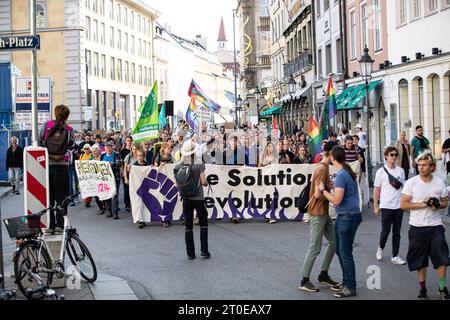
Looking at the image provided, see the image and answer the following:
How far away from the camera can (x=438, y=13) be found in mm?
23172

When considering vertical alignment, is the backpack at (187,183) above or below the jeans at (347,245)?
above

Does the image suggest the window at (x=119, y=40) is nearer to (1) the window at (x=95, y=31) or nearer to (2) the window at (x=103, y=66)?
(2) the window at (x=103, y=66)

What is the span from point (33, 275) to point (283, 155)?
399 inches

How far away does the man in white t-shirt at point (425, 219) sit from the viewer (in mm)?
8484

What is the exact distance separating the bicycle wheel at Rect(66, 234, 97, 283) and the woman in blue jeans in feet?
9.60

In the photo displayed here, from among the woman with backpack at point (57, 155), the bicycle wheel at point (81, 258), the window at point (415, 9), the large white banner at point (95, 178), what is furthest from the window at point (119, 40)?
the bicycle wheel at point (81, 258)

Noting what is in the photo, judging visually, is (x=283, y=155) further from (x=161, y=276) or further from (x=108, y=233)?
(x=161, y=276)

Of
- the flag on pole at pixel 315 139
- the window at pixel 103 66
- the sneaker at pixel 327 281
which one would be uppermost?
the window at pixel 103 66

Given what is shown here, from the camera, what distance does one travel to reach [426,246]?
8562mm

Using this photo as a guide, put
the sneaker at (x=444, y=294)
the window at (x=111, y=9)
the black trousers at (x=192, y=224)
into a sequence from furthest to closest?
the window at (x=111, y=9) < the black trousers at (x=192, y=224) < the sneaker at (x=444, y=294)

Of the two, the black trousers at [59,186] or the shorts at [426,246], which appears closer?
the shorts at [426,246]

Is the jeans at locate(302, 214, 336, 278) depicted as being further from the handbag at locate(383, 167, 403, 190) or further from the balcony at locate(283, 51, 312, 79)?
the balcony at locate(283, 51, 312, 79)

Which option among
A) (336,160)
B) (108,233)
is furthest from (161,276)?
(108,233)

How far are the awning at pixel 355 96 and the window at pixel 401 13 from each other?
3.01 m
